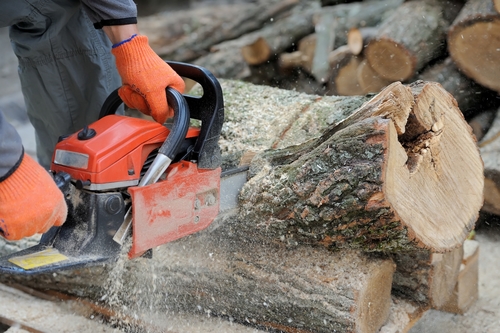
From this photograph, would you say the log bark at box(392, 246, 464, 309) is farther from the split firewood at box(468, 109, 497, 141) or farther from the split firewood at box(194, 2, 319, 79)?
the split firewood at box(194, 2, 319, 79)

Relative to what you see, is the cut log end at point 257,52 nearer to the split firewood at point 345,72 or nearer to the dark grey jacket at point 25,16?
the split firewood at point 345,72

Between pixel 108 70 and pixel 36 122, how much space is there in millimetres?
455

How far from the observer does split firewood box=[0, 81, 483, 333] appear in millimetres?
1719

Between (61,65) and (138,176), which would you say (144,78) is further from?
(61,65)

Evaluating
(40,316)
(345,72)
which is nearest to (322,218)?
(40,316)

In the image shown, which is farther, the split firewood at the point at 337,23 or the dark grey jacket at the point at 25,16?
the split firewood at the point at 337,23

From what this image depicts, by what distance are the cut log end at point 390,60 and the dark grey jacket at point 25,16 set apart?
1944 mm

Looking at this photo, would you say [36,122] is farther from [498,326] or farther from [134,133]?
[498,326]

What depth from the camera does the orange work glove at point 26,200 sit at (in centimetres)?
148

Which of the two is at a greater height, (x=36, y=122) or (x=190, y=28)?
(x=36, y=122)

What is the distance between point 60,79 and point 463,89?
229 cm

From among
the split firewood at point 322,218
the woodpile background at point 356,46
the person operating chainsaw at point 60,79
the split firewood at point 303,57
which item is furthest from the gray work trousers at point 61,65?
the split firewood at point 303,57

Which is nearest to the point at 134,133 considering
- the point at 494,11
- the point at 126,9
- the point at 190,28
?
the point at 126,9

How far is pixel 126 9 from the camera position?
6.52ft
